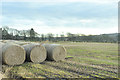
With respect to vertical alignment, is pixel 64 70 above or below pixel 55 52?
below

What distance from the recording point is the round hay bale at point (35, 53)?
23.1 feet

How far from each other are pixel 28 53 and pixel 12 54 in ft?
2.91

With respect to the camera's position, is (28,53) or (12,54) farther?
(28,53)

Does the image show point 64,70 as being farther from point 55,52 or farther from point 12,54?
point 12,54

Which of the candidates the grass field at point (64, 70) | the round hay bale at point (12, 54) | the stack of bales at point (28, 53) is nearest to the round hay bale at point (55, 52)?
the stack of bales at point (28, 53)

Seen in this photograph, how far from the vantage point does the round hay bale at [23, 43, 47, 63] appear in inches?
277

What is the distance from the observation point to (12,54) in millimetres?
6512

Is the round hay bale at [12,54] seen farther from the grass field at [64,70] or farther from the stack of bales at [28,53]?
the grass field at [64,70]

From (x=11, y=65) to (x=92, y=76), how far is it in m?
3.99

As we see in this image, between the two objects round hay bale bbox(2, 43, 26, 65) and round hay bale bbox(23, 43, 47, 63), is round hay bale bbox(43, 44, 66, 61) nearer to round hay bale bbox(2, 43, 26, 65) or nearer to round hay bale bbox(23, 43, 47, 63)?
round hay bale bbox(23, 43, 47, 63)

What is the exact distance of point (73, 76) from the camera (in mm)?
4844

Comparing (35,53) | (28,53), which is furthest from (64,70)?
(28,53)

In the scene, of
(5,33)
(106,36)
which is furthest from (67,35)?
(5,33)

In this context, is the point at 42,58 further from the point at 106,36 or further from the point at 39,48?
the point at 106,36
